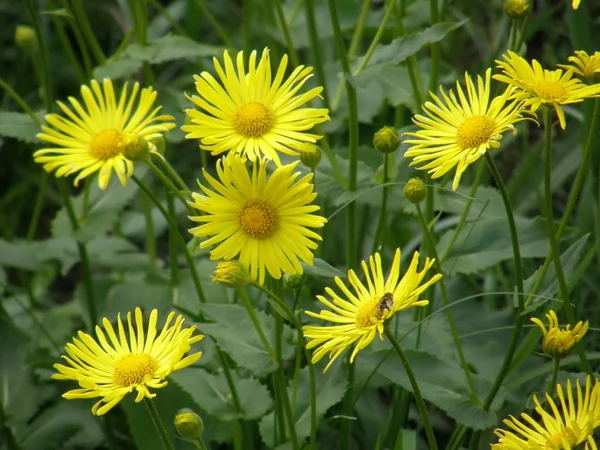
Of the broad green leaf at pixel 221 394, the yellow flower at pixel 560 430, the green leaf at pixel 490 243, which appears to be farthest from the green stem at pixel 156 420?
the green leaf at pixel 490 243

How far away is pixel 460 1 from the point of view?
2559 mm

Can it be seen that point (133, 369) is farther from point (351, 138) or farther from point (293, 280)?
point (351, 138)

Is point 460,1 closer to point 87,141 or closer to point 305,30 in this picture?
point 305,30

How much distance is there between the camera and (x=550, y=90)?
99cm

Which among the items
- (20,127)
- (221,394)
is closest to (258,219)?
(221,394)

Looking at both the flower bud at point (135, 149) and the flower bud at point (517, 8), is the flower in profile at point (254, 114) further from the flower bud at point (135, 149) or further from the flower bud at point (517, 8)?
the flower bud at point (517, 8)

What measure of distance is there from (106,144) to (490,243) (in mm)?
686

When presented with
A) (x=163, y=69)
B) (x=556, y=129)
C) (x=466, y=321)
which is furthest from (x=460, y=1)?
(x=466, y=321)

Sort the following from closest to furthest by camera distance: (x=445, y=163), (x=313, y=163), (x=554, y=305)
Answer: (x=445, y=163), (x=313, y=163), (x=554, y=305)

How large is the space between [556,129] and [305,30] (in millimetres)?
744

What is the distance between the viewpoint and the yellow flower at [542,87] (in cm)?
97

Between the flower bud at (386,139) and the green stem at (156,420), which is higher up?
the flower bud at (386,139)

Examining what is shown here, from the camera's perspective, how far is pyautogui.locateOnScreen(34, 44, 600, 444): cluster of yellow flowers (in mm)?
941

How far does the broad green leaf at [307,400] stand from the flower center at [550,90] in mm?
539
